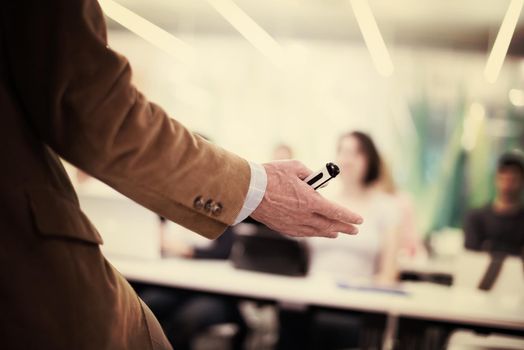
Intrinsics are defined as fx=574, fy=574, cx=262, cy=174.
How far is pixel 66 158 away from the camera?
3.05ft

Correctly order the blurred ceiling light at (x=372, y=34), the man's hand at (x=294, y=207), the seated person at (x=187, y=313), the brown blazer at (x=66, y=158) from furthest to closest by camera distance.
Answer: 1. the blurred ceiling light at (x=372, y=34)
2. the seated person at (x=187, y=313)
3. the man's hand at (x=294, y=207)
4. the brown blazer at (x=66, y=158)

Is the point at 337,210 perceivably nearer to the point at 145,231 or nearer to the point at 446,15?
the point at 145,231

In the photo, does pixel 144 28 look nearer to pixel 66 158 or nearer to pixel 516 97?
pixel 66 158

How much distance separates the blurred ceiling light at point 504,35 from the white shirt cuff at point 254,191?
3914mm

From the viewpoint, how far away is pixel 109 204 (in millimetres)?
3209

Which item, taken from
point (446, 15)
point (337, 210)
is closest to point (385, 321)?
point (337, 210)

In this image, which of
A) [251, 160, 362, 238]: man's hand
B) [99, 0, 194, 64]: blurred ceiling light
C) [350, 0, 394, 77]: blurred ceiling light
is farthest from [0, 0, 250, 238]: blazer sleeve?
[350, 0, 394, 77]: blurred ceiling light

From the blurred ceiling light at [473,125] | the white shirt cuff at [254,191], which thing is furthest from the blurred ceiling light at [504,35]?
the white shirt cuff at [254,191]

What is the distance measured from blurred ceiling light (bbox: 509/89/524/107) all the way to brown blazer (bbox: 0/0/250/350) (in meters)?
9.29

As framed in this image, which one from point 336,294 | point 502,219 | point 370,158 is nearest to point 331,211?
point 336,294

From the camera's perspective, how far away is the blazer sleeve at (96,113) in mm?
863

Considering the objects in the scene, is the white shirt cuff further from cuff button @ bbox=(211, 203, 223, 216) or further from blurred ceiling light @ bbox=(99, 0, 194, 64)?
blurred ceiling light @ bbox=(99, 0, 194, 64)

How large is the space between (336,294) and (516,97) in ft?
25.3

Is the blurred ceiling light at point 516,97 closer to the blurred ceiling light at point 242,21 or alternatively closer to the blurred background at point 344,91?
the blurred background at point 344,91
